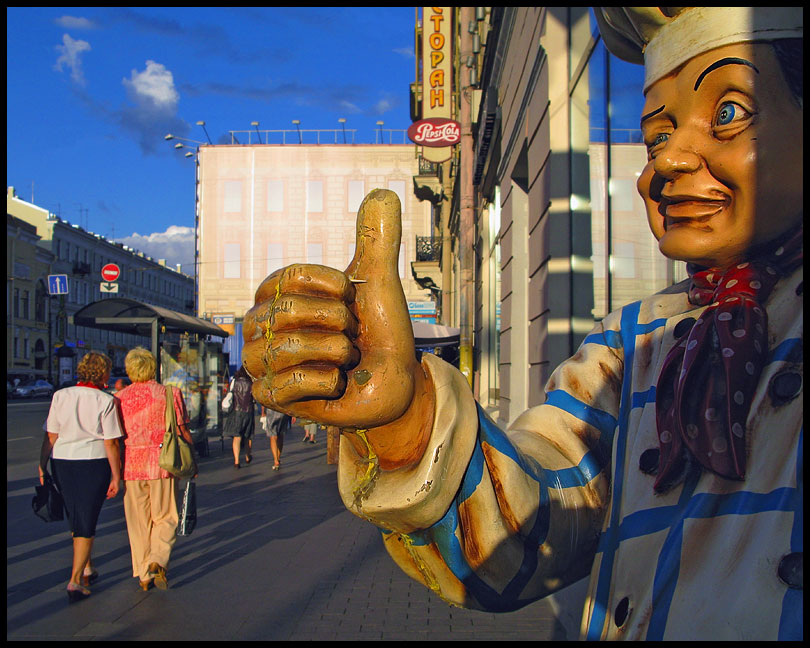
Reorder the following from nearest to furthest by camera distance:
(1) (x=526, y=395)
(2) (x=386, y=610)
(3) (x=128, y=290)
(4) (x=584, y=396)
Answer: (4) (x=584, y=396), (2) (x=386, y=610), (1) (x=526, y=395), (3) (x=128, y=290)

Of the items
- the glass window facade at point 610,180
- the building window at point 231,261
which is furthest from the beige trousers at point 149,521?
the building window at point 231,261

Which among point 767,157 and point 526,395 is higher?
point 767,157

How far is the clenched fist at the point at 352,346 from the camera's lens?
112cm

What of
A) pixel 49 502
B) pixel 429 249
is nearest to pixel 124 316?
pixel 49 502

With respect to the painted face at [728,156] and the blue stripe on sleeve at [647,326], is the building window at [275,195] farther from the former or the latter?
the painted face at [728,156]

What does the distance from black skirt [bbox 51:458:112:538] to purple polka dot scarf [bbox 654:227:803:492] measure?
521 cm

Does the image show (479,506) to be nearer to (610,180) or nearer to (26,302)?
(610,180)

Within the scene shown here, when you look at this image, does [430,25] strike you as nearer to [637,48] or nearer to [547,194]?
[547,194]

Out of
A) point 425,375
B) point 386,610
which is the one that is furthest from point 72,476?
point 425,375

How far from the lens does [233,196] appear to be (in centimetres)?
4650

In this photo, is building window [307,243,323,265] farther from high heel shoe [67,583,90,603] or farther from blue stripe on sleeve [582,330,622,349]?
blue stripe on sleeve [582,330,622,349]

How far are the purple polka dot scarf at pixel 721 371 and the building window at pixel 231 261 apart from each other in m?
46.5

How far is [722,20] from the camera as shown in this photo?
1.29m

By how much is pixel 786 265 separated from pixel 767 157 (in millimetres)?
191
